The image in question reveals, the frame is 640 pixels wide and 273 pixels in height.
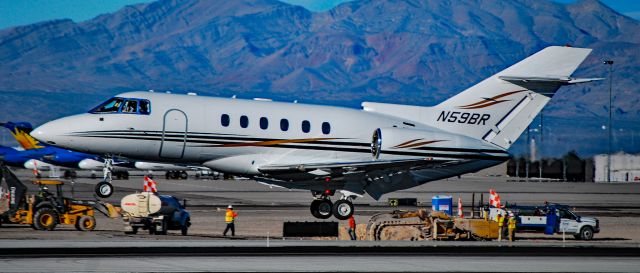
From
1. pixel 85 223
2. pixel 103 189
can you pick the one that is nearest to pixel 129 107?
pixel 103 189

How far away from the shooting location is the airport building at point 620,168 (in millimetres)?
105500

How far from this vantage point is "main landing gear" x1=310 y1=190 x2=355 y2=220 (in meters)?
46.4

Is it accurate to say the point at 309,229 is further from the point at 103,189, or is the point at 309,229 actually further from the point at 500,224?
the point at 103,189

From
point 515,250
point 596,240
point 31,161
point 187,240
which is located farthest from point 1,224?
point 31,161

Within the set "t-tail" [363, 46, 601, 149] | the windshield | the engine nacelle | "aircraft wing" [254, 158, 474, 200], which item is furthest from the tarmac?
"t-tail" [363, 46, 601, 149]

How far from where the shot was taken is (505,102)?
48125mm

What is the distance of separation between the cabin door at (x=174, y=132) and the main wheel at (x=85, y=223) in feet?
15.1

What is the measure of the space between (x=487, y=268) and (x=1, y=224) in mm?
21334

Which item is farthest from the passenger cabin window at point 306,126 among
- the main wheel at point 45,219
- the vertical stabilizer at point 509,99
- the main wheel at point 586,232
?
the main wheel at point 586,232

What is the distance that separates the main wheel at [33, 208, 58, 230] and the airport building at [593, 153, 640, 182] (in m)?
68.7

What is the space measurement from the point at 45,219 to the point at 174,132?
21.0ft

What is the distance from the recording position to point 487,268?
29.4 metres

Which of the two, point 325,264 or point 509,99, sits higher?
point 509,99

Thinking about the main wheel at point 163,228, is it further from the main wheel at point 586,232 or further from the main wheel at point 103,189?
the main wheel at point 586,232
